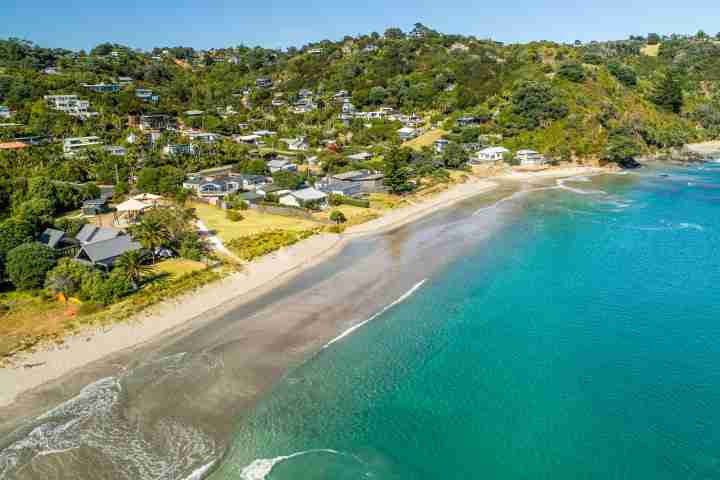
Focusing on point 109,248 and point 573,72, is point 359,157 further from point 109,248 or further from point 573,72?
point 573,72

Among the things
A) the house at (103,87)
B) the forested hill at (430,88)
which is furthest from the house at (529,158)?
the house at (103,87)

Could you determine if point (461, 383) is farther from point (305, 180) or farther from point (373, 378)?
point (305, 180)

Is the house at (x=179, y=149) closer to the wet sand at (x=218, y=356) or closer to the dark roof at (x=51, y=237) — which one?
the dark roof at (x=51, y=237)


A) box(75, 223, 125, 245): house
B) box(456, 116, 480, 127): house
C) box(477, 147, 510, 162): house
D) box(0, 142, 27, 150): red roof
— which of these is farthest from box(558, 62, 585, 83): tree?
box(0, 142, 27, 150): red roof

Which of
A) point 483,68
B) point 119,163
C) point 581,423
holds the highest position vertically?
point 483,68

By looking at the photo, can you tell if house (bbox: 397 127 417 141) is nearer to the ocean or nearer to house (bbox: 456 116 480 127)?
house (bbox: 456 116 480 127)

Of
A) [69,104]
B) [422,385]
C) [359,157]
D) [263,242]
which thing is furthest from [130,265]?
[69,104]

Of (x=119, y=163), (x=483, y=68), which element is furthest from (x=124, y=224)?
(x=483, y=68)
